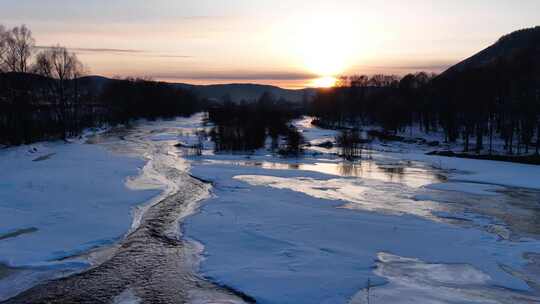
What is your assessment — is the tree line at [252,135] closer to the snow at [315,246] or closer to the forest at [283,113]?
the forest at [283,113]

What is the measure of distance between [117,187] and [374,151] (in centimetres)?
3226

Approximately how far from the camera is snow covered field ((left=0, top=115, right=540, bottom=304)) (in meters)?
11.5

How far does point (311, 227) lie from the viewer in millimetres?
16594

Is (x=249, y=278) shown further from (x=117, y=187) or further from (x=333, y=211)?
(x=117, y=187)

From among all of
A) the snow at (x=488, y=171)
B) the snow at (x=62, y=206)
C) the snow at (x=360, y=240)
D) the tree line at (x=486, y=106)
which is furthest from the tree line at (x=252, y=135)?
the tree line at (x=486, y=106)

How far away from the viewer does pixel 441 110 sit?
63875 millimetres

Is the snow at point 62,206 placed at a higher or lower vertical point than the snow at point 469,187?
higher

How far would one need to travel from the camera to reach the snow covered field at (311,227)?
11.5m

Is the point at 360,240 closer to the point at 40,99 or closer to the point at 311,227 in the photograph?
the point at 311,227

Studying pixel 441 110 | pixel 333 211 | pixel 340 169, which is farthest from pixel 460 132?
pixel 333 211

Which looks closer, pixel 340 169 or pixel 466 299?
pixel 466 299

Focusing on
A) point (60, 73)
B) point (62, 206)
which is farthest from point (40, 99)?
point (62, 206)

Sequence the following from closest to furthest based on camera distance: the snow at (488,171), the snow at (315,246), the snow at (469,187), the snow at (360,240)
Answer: the snow at (360,240) < the snow at (315,246) < the snow at (469,187) < the snow at (488,171)

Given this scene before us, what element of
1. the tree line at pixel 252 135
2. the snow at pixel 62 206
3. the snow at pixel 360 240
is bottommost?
the snow at pixel 360 240
